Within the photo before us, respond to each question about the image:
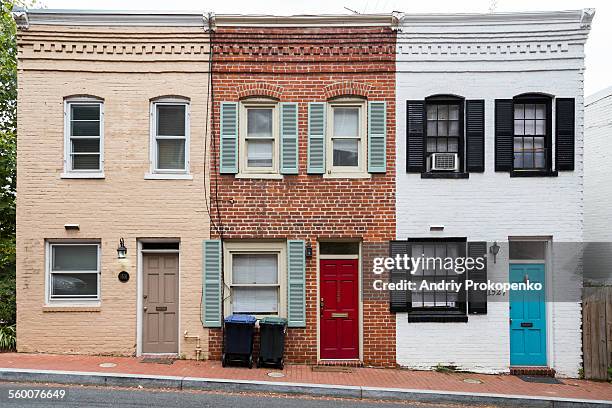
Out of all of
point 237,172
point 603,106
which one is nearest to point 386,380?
point 237,172

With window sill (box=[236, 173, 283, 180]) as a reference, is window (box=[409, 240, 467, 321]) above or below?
below

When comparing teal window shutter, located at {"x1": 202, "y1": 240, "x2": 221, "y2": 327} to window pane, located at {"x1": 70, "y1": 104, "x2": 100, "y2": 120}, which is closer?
teal window shutter, located at {"x1": 202, "y1": 240, "x2": 221, "y2": 327}

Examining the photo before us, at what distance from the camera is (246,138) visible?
10398mm

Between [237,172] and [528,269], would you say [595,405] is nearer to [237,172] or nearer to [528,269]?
[528,269]

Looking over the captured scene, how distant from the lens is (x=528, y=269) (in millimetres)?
10477

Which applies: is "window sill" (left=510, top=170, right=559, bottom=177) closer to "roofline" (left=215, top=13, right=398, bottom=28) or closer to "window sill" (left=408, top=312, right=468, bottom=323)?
"window sill" (left=408, top=312, right=468, bottom=323)

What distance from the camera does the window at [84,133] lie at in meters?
10.4

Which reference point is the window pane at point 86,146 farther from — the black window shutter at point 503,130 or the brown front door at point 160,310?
the black window shutter at point 503,130

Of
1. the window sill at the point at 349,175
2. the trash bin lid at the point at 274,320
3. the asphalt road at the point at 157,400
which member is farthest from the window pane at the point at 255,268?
the asphalt road at the point at 157,400

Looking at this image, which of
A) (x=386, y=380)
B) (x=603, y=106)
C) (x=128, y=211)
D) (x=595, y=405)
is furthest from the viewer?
(x=603, y=106)

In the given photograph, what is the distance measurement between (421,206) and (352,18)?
4288 mm

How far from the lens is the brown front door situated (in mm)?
10305

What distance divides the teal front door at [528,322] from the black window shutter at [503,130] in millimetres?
2423

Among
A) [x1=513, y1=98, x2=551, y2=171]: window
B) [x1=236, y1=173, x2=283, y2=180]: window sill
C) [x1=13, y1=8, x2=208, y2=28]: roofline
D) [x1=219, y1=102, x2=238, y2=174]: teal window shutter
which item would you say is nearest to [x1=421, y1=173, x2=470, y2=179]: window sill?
[x1=513, y1=98, x2=551, y2=171]: window
